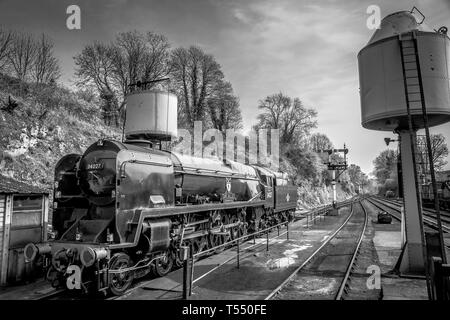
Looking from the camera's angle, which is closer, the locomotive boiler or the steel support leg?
the locomotive boiler

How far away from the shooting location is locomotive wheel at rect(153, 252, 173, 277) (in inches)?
341

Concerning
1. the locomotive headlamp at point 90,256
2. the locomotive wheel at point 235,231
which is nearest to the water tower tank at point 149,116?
the locomotive wheel at point 235,231

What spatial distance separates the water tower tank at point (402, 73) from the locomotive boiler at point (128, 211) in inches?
228

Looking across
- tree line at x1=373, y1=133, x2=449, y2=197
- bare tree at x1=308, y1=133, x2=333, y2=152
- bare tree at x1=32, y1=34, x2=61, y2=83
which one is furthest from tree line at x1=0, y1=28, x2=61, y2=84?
bare tree at x1=308, y1=133, x2=333, y2=152

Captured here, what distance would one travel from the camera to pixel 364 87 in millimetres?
9430

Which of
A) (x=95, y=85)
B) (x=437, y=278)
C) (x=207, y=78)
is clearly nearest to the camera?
(x=437, y=278)

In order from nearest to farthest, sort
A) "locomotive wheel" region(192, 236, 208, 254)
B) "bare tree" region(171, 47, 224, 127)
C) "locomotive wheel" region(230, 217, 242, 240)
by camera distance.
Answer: "locomotive wheel" region(192, 236, 208, 254) < "locomotive wheel" region(230, 217, 242, 240) < "bare tree" region(171, 47, 224, 127)

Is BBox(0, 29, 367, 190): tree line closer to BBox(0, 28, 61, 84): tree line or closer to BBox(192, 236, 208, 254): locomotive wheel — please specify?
BBox(0, 28, 61, 84): tree line

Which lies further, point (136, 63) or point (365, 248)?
point (136, 63)

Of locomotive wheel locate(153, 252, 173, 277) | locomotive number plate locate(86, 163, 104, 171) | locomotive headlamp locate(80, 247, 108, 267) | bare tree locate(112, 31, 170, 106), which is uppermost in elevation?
bare tree locate(112, 31, 170, 106)
